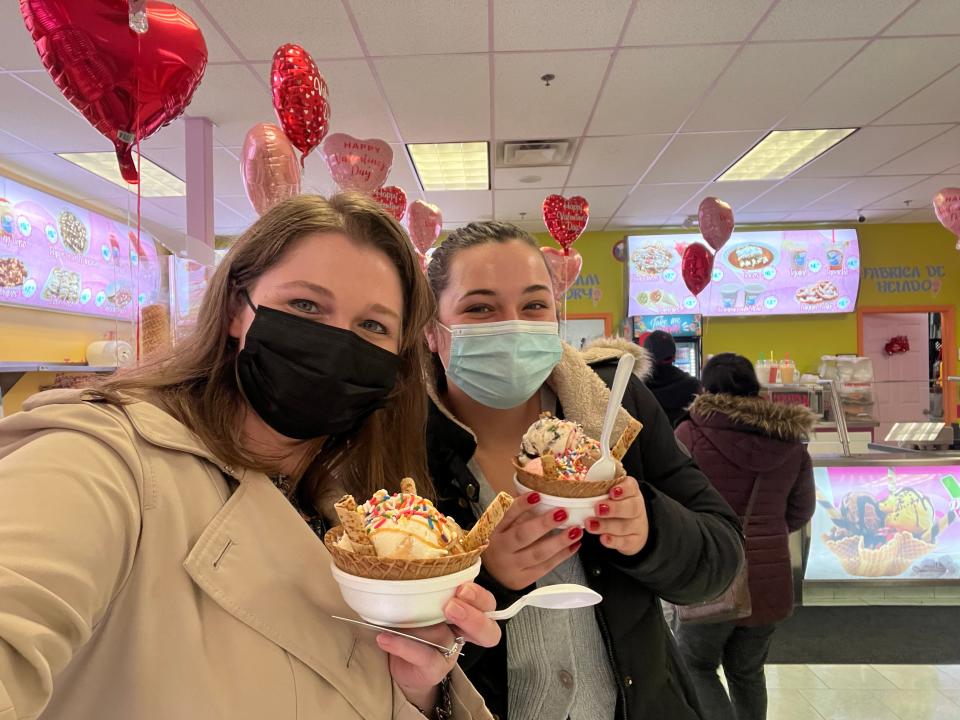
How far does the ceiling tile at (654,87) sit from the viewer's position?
174 inches

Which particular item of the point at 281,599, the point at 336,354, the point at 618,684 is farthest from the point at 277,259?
the point at 618,684

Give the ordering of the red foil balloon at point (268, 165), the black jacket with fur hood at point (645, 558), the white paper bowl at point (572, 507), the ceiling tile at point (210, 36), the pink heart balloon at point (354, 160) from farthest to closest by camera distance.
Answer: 1. the pink heart balloon at point (354, 160)
2. the ceiling tile at point (210, 36)
3. the red foil balloon at point (268, 165)
4. the black jacket with fur hood at point (645, 558)
5. the white paper bowl at point (572, 507)

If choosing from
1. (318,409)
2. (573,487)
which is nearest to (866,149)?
(573,487)

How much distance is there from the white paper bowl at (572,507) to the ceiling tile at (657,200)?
22.5ft

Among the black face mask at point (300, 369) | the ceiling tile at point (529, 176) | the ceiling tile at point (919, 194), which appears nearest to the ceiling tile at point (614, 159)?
the ceiling tile at point (529, 176)

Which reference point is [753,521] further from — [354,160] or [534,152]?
[534,152]

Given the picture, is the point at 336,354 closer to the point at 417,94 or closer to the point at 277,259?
the point at 277,259

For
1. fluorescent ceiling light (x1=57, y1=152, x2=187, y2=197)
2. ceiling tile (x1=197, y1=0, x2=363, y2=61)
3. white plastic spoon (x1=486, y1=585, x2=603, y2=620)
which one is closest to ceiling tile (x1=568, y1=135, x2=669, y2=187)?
ceiling tile (x1=197, y1=0, x2=363, y2=61)

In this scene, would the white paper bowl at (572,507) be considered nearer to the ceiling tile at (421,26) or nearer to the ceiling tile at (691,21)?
the ceiling tile at (421,26)

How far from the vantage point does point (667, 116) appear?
5.42m

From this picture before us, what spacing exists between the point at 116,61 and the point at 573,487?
85.9 inches

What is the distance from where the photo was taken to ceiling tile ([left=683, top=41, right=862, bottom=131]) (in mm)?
4426

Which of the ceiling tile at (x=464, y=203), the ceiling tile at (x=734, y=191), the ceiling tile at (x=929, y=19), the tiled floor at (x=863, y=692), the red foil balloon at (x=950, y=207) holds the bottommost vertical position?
the tiled floor at (x=863, y=692)

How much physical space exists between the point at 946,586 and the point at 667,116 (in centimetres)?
426
